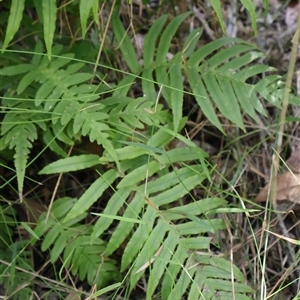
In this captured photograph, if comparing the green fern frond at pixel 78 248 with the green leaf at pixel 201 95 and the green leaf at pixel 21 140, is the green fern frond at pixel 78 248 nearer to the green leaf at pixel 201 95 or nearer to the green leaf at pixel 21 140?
the green leaf at pixel 21 140

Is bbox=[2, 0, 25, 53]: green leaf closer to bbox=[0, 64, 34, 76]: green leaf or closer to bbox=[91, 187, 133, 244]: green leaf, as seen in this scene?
bbox=[0, 64, 34, 76]: green leaf

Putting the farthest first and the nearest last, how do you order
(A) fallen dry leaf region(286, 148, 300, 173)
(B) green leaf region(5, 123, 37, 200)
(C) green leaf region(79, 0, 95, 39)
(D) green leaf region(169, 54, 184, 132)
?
(A) fallen dry leaf region(286, 148, 300, 173) → (D) green leaf region(169, 54, 184, 132) → (B) green leaf region(5, 123, 37, 200) → (C) green leaf region(79, 0, 95, 39)

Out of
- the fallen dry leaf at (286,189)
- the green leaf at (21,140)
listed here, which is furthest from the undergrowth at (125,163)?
the fallen dry leaf at (286,189)

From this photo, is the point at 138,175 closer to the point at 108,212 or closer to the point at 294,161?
the point at 108,212

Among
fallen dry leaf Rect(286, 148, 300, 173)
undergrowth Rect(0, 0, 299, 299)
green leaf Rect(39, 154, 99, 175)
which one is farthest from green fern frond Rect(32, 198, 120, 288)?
fallen dry leaf Rect(286, 148, 300, 173)

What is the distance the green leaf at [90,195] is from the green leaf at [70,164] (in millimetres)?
73

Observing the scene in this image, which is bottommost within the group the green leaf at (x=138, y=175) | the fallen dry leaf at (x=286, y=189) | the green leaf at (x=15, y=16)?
the fallen dry leaf at (x=286, y=189)

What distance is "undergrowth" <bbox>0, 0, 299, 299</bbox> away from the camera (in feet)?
5.68

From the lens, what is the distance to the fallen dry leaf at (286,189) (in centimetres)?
206

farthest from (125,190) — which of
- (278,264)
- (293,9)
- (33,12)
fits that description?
(293,9)

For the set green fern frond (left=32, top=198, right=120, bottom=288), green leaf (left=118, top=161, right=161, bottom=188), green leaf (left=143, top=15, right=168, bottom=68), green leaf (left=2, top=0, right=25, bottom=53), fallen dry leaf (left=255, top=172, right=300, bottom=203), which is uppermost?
green leaf (left=2, top=0, right=25, bottom=53)

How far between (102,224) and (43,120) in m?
0.43

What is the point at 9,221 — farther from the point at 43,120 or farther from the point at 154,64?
the point at 154,64

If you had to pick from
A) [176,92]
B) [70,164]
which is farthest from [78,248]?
[176,92]
